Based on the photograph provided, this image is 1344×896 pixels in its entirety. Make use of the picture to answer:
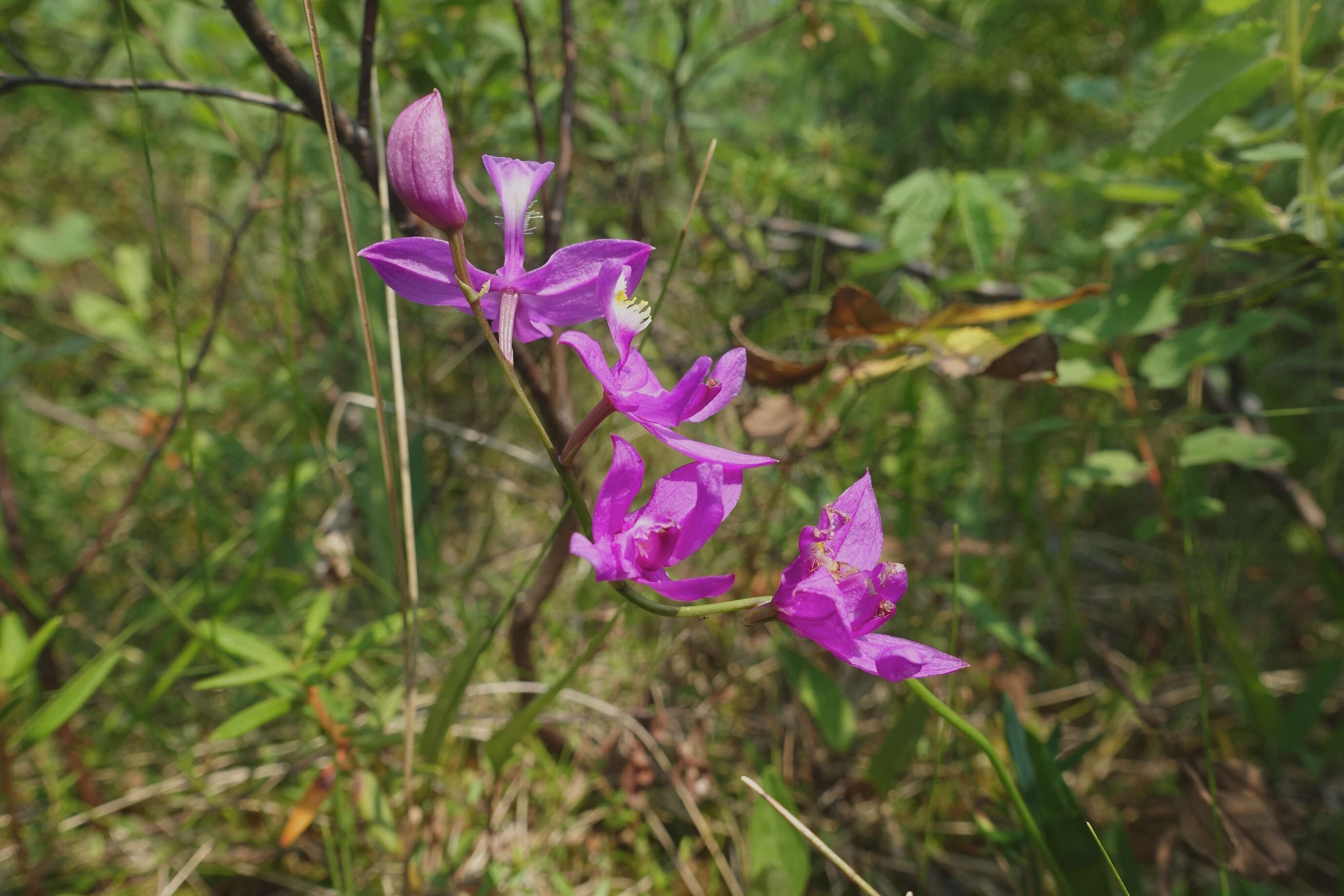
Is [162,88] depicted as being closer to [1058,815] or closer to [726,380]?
[726,380]

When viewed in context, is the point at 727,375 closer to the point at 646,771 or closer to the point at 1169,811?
the point at 646,771

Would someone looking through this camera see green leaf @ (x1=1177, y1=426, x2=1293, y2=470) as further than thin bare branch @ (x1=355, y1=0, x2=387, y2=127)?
Yes

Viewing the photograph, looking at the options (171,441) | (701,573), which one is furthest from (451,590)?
(171,441)

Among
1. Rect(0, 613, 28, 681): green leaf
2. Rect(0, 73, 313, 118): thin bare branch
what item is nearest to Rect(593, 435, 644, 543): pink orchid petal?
Rect(0, 73, 313, 118): thin bare branch

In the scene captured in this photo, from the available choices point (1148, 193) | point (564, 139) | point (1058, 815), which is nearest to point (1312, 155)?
point (1148, 193)

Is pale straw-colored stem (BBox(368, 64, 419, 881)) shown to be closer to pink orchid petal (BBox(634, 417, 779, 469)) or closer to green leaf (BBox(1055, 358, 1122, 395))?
pink orchid petal (BBox(634, 417, 779, 469))

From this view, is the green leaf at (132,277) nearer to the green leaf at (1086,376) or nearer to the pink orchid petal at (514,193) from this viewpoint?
the pink orchid petal at (514,193)

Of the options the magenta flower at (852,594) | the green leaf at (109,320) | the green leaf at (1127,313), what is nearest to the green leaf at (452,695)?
the magenta flower at (852,594)
